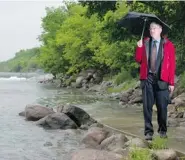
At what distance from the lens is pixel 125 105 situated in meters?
19.7

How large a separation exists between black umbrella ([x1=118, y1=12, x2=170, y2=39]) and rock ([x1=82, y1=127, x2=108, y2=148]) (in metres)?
3.18

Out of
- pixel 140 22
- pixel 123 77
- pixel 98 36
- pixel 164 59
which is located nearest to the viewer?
pixel 164 59

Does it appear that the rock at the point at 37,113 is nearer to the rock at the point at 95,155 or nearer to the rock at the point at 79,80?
the rock at the point at 95,155

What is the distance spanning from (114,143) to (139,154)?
231cm

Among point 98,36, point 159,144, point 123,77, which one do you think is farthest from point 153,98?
point 98,36

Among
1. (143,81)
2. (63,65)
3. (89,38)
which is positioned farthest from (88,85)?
(143,81)

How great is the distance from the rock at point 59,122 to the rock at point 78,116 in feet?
1.14

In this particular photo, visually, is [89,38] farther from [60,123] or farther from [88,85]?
[60,123]

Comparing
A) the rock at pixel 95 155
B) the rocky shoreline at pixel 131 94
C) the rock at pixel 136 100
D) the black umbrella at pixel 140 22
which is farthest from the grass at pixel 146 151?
the rock at pixel 136 100

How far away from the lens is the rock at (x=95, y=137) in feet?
34.0

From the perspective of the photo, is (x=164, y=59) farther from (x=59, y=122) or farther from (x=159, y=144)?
(x=59, y=122)

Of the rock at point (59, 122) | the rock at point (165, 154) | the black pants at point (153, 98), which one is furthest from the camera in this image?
the rock at point (59, 122)

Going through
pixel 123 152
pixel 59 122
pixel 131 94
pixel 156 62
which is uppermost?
pixel 156 62

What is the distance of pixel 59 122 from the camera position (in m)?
13.9
